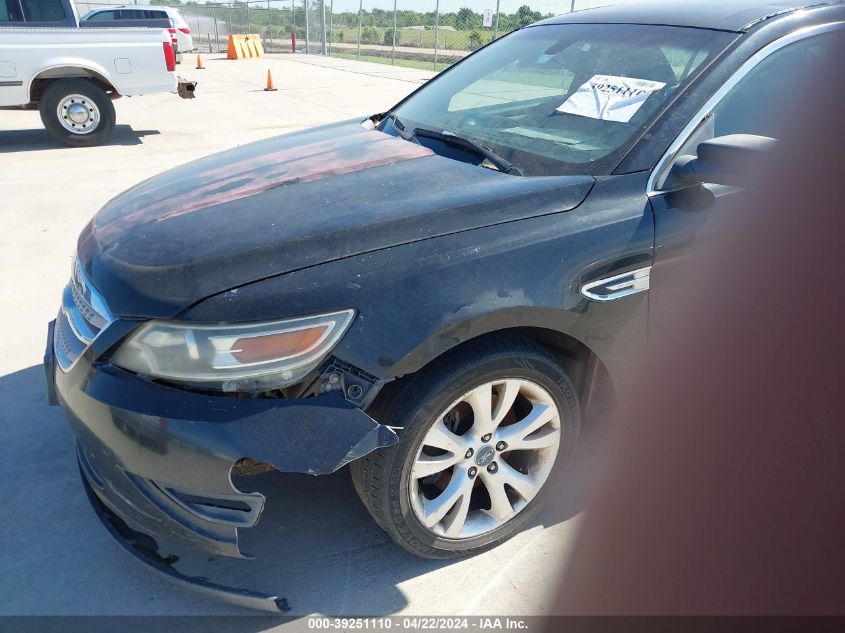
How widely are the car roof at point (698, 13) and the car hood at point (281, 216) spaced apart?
92 cm

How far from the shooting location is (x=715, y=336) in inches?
90.9

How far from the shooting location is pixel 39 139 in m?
9.20

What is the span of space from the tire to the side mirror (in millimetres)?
746

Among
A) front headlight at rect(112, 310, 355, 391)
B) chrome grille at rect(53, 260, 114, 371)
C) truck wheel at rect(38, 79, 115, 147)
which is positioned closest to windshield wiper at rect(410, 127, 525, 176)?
front headlight at rect(112, 310, 355, 391)

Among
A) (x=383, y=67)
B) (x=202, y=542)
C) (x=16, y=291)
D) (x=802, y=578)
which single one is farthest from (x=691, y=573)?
(x=383, y=67)

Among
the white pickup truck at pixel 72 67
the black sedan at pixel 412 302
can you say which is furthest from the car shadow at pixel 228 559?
the white pickup truck at pixel 72 67

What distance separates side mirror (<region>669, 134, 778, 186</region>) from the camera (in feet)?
6.86

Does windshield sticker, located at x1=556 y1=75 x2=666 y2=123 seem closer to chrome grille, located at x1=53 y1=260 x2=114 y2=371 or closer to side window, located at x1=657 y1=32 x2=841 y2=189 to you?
side window, located at x1=657 y1=32 x2=841 y2=189

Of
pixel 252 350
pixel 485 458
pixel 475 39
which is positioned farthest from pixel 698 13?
pixel 475 39

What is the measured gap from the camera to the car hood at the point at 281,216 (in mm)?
1945

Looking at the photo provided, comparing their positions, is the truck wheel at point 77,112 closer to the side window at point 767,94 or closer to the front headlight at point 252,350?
the front headlight at point 252,350

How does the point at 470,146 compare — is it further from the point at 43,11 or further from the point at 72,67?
the point at 43,11

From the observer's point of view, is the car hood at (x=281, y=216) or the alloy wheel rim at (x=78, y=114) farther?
the alloy wheel rim at (x=78, y=114)

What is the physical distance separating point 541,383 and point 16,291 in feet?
12.0
